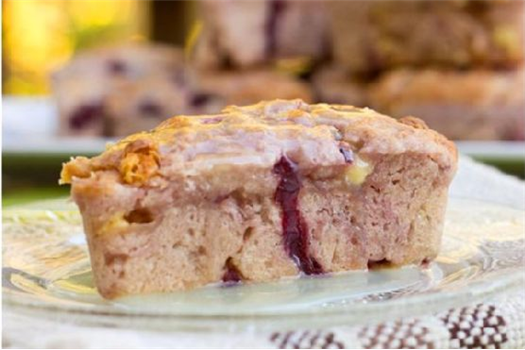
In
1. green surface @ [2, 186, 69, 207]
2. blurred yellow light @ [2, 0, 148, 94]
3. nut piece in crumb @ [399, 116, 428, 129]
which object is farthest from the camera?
blurred yellow light @ [2, 0, 148, 94]

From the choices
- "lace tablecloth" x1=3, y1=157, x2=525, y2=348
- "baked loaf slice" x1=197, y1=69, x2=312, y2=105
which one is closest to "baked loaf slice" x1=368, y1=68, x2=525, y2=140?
"baked loaf slice" x1=197, y1=69, x2=312, y2=105

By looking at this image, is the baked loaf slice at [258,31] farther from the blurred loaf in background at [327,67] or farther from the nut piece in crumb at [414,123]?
the nut piece in crumb at [414,123]

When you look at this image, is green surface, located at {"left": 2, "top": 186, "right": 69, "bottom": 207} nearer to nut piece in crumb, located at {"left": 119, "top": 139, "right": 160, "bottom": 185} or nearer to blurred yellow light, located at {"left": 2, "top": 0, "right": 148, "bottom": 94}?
nut piece in crumb, located at {"left": 119, "top": 139, "right": 160, "bottom": 185}

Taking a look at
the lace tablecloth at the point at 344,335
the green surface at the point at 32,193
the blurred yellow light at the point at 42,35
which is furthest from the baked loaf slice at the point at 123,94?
the blurred yellow light at the point at 42,35

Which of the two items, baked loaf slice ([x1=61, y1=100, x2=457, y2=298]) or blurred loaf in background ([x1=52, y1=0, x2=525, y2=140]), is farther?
blurred loaf in background ([x1=52, y1=0, x2=525, y2=140])

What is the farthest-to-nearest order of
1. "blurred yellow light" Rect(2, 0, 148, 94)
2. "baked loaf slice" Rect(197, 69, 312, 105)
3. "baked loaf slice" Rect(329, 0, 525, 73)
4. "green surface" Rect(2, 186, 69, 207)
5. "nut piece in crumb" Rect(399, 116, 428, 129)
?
"blurred yellow light" Rect(2, 0, 148, 94)
"baked loaf slice" Rect(197, 69, 312, 105)
"baked loaf slice" Rect(329, 0, 525, 73)
"green surface" Rect(2, 186, 69, 207)
"nut piece in crumb" Rect(399, 116, 428, 129)

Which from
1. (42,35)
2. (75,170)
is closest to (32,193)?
(75,170)

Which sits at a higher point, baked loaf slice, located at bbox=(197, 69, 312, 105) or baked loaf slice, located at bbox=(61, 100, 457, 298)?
baked loaf slice, located at bbox=(61, 100, 457, 298)
